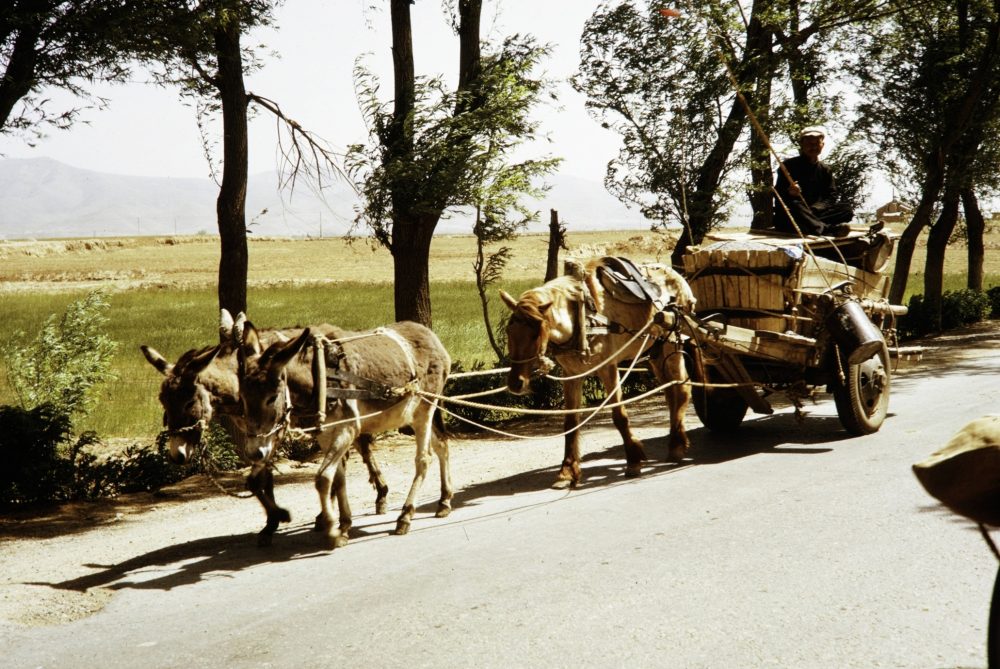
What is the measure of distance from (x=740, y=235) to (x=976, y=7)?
14.9 m

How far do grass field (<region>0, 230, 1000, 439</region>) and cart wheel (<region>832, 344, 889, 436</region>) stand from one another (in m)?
3.00

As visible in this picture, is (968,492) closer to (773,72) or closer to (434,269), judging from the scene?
(773,72)

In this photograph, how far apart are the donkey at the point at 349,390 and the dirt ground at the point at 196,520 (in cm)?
49

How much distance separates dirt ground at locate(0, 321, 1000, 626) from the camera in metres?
6.23

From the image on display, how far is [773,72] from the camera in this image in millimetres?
16062

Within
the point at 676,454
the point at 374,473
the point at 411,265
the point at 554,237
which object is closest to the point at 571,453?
the point at 676,454

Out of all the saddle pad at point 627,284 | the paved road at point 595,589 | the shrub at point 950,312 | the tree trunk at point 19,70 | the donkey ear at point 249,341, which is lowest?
the paved road at point 595,589

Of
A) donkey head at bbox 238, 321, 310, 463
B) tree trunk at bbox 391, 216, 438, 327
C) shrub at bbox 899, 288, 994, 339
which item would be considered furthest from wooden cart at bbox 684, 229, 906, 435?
shrub at bbox 899, 288, 994, 339

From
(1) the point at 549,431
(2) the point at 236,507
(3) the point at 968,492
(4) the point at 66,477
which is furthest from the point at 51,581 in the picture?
(1) the point at 549,431

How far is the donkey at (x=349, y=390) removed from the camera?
21.0ft

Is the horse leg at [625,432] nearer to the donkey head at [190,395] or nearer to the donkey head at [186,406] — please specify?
the donkey head at [190,395]

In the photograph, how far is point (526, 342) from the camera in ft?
25.1

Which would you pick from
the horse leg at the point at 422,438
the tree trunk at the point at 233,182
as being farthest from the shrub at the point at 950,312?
the horse leg at the point at 422,438

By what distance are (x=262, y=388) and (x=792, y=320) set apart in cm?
587
